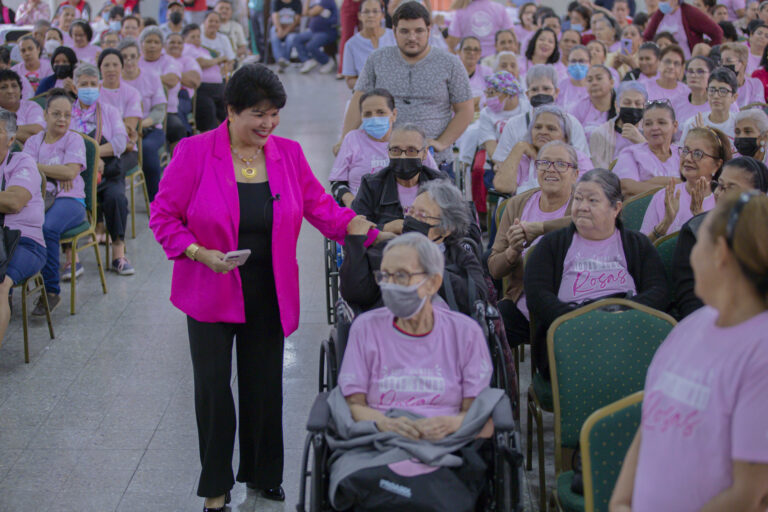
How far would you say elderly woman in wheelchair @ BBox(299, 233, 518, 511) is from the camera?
2373 millimetres

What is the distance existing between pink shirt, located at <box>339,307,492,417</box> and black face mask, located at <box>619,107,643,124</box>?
3.04 m

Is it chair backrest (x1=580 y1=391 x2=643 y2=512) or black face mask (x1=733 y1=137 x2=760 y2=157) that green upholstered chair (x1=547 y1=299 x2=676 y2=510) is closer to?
chair backrest (x1=580 y1=391 x2=643 y2=512)

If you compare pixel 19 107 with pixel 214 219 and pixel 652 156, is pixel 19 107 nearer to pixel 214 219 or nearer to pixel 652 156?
pixel 214 219

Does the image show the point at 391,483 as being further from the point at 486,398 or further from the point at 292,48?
the point at 292,48

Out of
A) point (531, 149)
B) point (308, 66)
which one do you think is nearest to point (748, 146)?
point (531, 149)

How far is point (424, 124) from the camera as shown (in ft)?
16.6

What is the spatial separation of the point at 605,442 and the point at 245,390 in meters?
1.41

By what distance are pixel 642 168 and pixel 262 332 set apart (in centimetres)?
255

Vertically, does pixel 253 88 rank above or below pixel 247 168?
above

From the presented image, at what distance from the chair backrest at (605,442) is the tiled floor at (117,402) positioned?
1115 mm

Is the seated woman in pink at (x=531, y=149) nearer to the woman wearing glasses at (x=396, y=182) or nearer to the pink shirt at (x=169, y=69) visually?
the woman wearing glasses at (x=396, y=182)

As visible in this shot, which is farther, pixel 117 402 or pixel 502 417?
pixel 117 402

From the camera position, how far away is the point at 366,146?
479 cm

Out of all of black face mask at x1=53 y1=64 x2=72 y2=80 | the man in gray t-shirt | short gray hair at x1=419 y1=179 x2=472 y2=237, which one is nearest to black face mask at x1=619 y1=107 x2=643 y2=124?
the man in gray t-shirt
